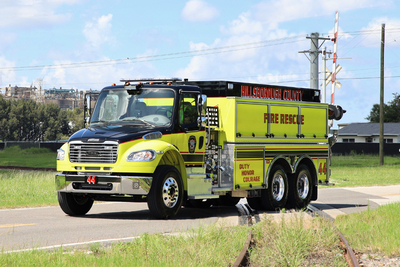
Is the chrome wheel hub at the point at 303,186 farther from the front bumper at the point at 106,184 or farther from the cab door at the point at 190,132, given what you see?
the front bumper at the point at 106,184

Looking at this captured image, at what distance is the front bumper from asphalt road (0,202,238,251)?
62cm

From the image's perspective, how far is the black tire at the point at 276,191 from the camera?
15062 millimetres

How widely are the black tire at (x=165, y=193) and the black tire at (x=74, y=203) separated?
1.92m

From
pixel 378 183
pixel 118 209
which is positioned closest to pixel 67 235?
pixel 118 209

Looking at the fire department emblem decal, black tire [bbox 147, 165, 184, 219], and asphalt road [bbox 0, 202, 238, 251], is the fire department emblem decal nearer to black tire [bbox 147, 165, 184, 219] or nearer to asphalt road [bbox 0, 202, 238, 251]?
black tire [bbox 147, 165, 184, 219]

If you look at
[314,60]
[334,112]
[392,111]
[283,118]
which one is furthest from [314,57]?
[392,111]

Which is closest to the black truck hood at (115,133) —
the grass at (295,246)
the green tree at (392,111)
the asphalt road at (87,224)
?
the asphalt road at (87,224)

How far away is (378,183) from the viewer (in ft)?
89.7

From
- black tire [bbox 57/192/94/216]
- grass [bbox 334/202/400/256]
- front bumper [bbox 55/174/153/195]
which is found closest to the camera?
grass [bbox 334/202/400/256]

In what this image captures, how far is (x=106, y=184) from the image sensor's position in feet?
38.7

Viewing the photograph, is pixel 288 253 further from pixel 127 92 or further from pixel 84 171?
pixel 127 92

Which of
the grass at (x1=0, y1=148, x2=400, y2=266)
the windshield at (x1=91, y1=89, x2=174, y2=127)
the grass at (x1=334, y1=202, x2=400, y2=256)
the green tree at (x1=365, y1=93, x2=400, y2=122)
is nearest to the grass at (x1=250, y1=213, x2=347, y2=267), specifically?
the grass at (x1=0, y1=148, x2=400, y2=266)

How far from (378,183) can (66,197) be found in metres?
18.1

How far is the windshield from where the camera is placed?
497 inches
